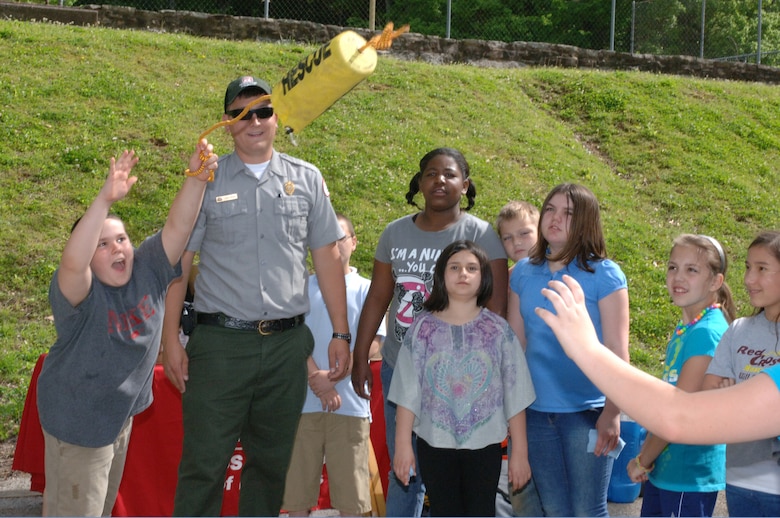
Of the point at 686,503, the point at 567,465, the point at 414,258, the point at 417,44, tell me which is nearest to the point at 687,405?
the point at 567,465

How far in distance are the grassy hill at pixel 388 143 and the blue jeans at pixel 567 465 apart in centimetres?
419

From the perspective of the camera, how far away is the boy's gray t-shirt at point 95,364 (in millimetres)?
3305

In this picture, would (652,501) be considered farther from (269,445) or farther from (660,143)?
(660,143)

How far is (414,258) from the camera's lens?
407 centimetres

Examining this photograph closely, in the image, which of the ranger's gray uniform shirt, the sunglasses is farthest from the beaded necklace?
the sunglasses

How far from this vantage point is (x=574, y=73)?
1480cm

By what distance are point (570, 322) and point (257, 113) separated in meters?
2.23

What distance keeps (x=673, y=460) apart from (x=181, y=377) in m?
2.21

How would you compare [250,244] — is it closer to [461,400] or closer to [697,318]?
[461,400]

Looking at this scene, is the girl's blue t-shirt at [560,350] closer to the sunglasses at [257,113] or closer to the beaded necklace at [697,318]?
the beaded necklace at [697,318]

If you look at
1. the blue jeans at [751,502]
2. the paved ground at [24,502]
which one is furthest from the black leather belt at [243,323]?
the blue jeans at [751,502]

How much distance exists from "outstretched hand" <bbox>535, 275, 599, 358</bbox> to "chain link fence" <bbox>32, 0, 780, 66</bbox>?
49.6 ft

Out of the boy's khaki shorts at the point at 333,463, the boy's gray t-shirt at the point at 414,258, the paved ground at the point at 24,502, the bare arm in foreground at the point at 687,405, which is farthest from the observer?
the paved ground at the point at 24,502

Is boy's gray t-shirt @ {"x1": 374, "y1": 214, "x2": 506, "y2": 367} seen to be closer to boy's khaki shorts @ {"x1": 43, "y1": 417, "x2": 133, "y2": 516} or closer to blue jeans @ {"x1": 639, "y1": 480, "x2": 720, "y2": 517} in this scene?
blue jeans @ {"x1": 639, "y1": 480, "x2": 720, "y2": 517}
